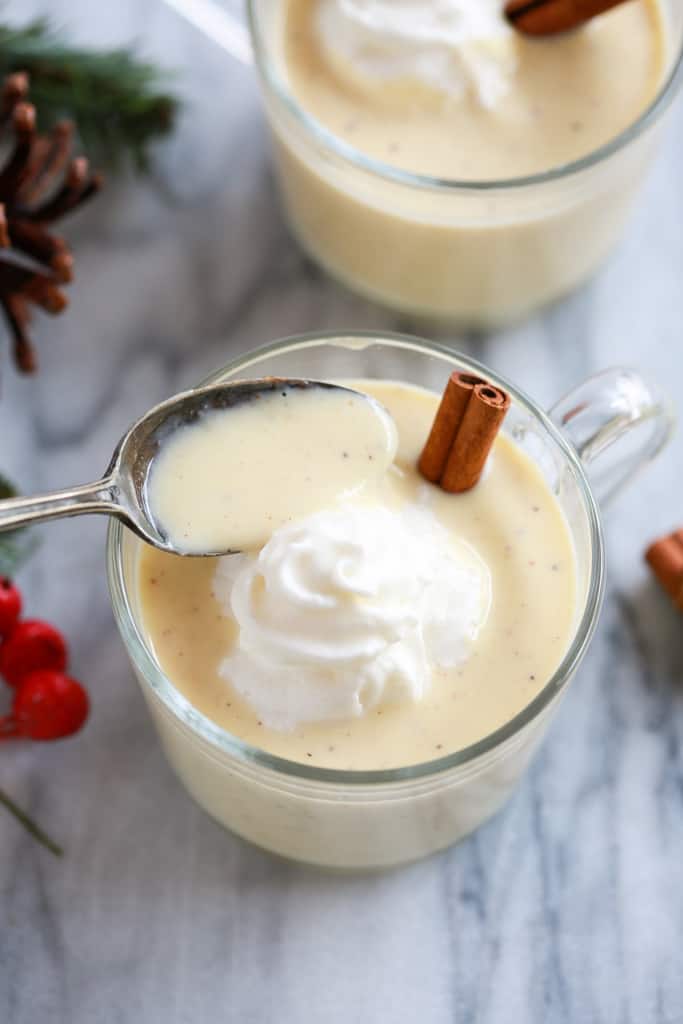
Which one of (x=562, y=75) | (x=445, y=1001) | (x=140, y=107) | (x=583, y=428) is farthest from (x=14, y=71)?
(x=445, y=1001)

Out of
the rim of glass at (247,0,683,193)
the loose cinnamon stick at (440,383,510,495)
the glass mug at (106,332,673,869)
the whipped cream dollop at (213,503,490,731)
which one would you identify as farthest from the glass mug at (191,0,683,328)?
the whipped cream dollop at (213,503,490,731)

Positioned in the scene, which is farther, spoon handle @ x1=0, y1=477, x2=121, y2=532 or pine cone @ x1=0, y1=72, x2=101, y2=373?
pine cone @ x1=0, y1=72, x2=101, y2=373

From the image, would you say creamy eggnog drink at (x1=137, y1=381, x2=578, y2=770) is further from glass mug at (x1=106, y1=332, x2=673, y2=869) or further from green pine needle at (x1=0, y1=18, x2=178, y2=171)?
green pine needle at (x1=0, y1=18, x2=178, y2=171)

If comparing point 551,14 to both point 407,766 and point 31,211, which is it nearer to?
point 31,211

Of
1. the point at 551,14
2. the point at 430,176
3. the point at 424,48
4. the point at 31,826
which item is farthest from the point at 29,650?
the point at 551,14

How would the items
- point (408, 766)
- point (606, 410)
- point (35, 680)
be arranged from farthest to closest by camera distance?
point (35, 680) → point (606, 410) → point (408, 766)

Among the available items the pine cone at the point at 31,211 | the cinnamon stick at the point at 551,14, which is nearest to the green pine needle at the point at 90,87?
the pine cone at the point at 31,211

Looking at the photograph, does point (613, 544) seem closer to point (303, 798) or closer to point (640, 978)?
point (640, 978)

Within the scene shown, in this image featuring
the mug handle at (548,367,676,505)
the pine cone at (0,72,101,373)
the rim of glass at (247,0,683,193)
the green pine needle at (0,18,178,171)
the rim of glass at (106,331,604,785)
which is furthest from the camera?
the green pine needle at (0,18,178,171)
